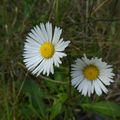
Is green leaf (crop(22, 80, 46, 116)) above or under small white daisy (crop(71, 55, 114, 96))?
under

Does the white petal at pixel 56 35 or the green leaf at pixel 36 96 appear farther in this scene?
the green leaf at pixel 36 96

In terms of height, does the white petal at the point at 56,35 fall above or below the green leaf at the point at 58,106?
above

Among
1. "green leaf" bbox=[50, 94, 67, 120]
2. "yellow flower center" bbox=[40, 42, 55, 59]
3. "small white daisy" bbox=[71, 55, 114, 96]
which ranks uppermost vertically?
"yellow flower center" bbox=[40, 42, 55, 59]

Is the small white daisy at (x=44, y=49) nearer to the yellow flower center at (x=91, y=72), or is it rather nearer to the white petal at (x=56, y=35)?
the white petal at (x=56, y=35)

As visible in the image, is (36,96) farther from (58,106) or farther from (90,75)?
(90,75)

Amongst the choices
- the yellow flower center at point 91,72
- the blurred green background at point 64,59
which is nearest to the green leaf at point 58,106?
the blurred green background at point 64,59

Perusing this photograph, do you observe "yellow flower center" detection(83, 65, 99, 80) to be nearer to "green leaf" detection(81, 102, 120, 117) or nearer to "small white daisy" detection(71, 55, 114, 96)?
"small white daisy" detection(71, 55, 114, 96)

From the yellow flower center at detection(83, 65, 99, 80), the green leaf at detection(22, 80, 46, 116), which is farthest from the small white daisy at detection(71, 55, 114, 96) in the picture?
the green leaf at detection(22, 80, 46, 116)

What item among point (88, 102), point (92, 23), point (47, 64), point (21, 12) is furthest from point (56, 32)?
point (21, 12)
